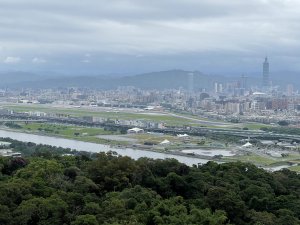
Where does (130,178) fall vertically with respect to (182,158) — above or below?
above

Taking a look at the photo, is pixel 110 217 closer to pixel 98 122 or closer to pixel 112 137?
pixel 112 137

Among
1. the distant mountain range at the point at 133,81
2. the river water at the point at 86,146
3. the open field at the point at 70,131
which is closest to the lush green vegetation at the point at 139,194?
the river water at the point at 86,146

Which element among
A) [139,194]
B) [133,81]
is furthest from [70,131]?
[133,81]

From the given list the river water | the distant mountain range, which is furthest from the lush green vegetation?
the distant mountain range

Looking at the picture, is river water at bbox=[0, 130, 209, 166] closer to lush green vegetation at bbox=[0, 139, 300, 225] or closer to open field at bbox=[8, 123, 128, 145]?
open field at bbox=[8, 123, 128, 145]

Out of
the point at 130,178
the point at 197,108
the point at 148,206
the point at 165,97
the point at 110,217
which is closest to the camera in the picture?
the point at 110,217

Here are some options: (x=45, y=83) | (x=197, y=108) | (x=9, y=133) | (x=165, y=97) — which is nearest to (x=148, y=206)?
(x=9, y=133)

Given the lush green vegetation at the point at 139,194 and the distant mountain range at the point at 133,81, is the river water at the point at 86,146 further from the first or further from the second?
the distant mountain range at the point at 133,81
